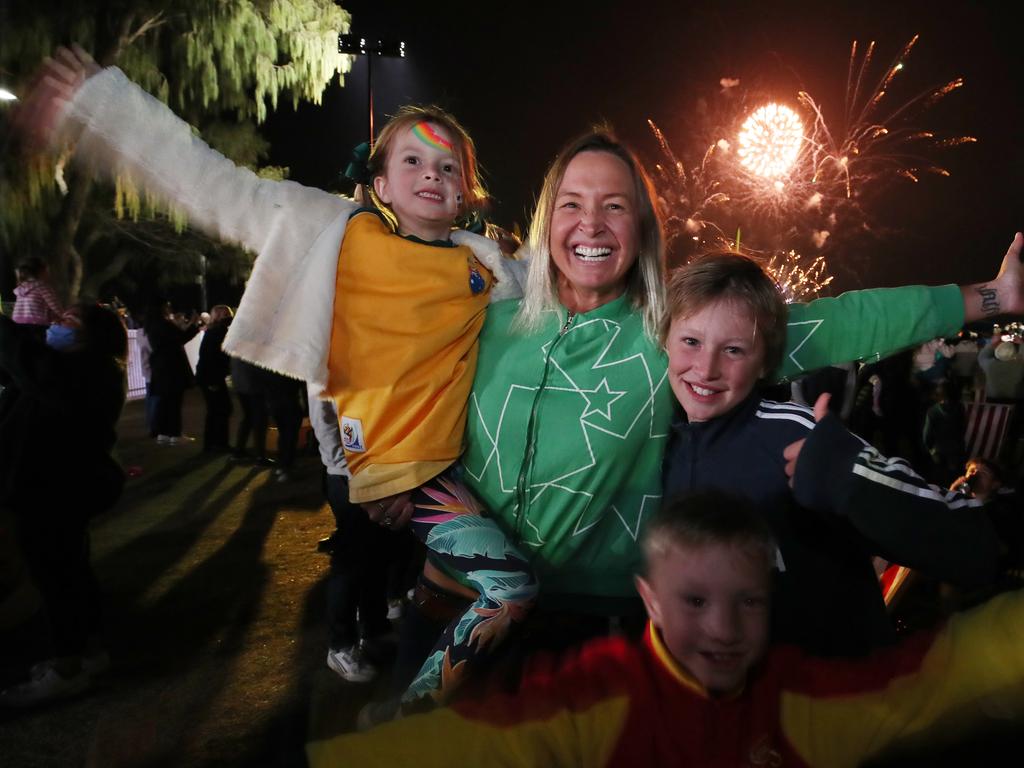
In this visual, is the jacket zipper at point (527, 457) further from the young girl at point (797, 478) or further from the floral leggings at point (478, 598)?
the young girl at point (797, 478)

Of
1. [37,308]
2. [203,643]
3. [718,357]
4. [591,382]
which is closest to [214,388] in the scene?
[37,308]

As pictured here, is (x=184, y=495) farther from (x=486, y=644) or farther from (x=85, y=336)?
(x=486, y=644)

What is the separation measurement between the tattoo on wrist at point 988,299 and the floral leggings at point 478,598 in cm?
142

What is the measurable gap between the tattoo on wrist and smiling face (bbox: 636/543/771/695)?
3.63ft

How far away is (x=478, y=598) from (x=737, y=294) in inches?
39.7

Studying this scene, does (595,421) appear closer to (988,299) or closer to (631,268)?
(631,268)

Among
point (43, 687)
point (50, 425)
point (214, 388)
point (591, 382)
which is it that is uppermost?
point (591, 382)

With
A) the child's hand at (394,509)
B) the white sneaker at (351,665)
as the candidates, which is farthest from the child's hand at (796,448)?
the white sneaker at (351,665)

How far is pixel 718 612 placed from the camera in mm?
1579

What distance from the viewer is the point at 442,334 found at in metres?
2.20

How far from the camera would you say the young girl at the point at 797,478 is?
62.0 inches

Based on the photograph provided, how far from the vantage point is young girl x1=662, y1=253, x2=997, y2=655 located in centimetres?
158

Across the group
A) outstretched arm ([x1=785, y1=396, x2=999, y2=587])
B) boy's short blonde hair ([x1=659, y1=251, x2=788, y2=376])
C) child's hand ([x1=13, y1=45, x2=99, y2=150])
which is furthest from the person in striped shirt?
outstretched arm ([x1=785, y1=396, x2=999, y2=587])

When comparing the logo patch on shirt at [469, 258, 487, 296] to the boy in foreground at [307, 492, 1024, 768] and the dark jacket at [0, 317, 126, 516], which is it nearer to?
the boy in foreground at [307, 492, 1024, 768]
